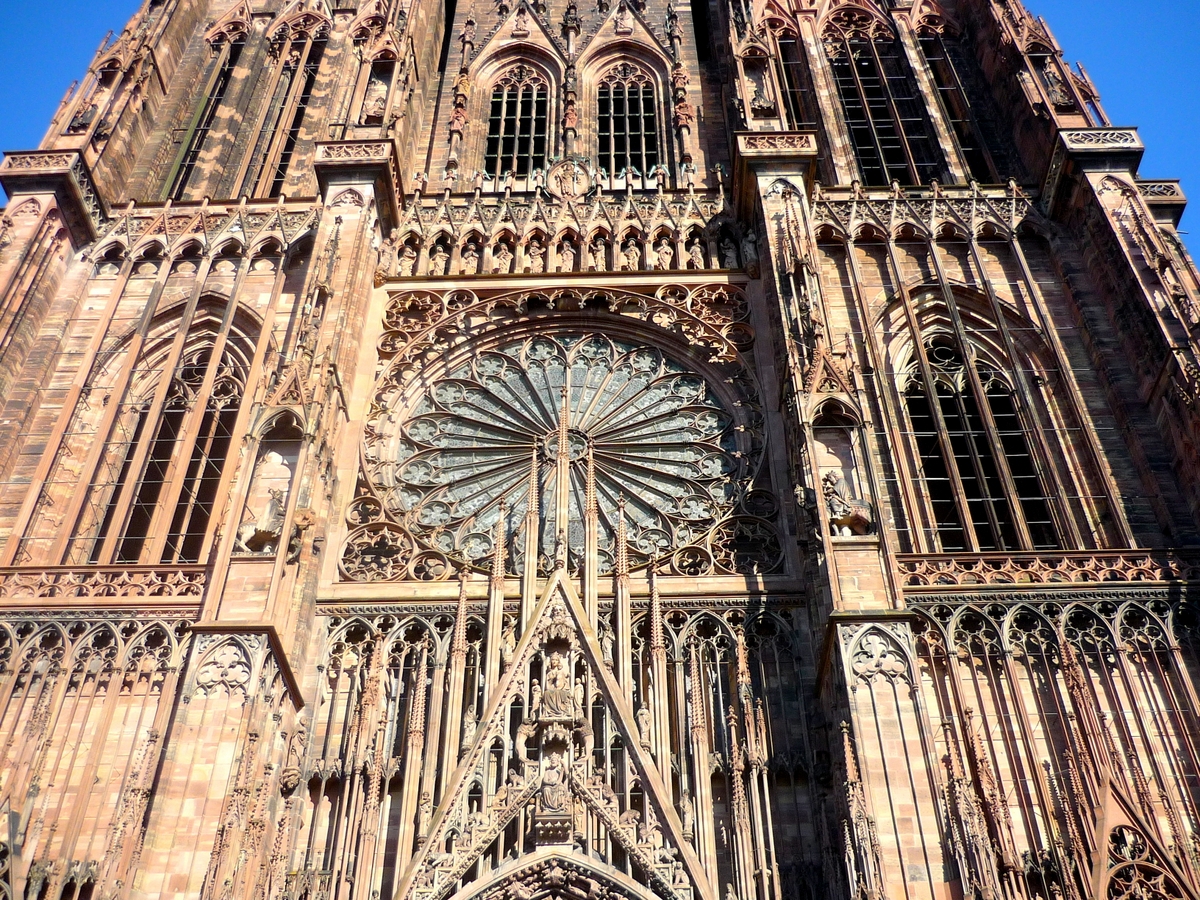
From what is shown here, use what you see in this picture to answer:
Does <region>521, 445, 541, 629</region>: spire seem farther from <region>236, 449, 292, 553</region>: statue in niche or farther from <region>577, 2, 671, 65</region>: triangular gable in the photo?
<region>577, 2, 671, 65</region>: triangular gable

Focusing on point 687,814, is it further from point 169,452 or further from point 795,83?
point 795,83

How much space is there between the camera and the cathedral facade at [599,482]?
14.0 m

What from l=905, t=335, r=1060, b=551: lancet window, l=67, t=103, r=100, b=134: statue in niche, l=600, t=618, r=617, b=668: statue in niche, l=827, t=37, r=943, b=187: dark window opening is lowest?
l=600, t=618, r=617, b=668: statue in niche

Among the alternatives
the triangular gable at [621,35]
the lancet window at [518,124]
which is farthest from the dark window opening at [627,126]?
the lancet window at [518,124]

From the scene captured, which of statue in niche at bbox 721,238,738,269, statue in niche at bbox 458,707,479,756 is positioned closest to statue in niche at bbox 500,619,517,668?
statue in niche at bbox 458,707,479,756

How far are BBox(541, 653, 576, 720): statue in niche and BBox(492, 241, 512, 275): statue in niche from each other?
857 centimetres

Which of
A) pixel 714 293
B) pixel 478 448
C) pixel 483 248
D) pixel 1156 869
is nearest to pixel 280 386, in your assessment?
pixel 478 448

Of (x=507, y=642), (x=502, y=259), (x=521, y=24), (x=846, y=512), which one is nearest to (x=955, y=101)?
(x=521, y=24)

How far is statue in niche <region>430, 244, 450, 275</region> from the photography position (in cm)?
2220

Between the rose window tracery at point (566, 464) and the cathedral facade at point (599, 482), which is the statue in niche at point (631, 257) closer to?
the cathedral facade at point (599, 482)

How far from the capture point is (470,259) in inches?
883

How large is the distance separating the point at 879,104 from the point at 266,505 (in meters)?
16.5

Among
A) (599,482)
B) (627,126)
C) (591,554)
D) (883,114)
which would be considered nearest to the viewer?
(591,554)

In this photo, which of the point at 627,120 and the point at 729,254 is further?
the point at 627,120
